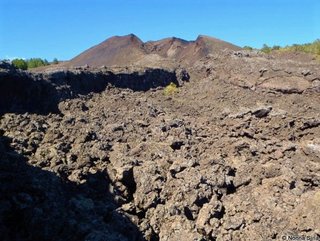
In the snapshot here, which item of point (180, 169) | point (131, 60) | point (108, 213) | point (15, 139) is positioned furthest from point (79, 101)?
point (131, 60)

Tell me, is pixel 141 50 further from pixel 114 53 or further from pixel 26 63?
pixel 26 63

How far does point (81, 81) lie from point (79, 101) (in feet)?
7.13

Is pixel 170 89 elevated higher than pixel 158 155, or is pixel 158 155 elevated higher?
pixel 170 89

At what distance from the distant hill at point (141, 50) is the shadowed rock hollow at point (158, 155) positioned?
11.2 m

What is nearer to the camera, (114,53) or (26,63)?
(26,63)

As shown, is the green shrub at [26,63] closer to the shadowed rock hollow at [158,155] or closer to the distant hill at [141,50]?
the distant hill at [141,50]

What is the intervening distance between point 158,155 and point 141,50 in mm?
27219

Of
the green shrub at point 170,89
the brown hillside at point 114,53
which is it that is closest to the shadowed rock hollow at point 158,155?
the green shrub at point 170,89

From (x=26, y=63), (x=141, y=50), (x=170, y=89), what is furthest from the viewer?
(x=141, y=50)

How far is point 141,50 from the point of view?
45500 mm

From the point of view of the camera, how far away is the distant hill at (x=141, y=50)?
4356 centimetres

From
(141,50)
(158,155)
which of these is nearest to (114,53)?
(141,50)

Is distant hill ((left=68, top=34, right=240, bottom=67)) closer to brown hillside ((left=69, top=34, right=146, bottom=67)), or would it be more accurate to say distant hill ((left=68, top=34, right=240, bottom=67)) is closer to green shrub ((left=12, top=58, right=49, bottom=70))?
brown hillside ((left=69, top=34, right=146, bottom=67))

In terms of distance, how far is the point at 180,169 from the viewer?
1834 cm
